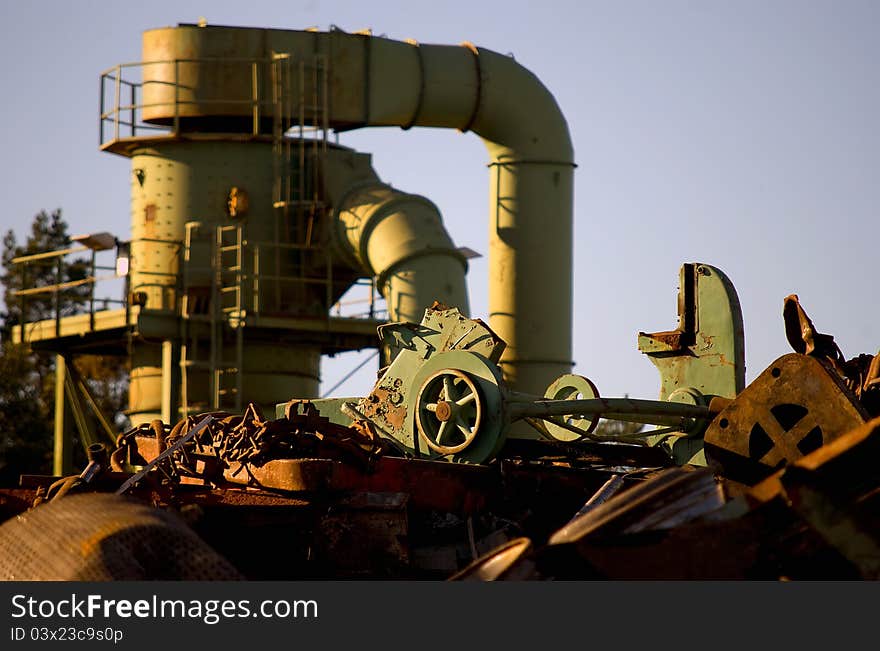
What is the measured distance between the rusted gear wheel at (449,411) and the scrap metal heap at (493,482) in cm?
1

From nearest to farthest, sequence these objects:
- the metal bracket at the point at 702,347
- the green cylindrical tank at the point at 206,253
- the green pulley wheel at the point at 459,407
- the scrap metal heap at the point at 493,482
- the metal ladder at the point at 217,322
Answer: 1. the scrap metal heap at the point at 493,482
2. the green pulley wheel at the point at 459,407
3. the metal bracket at the point at 702,347
4. the metal ladder at the point at 217,322
5. the green cylindrical tank at the point at 206,253

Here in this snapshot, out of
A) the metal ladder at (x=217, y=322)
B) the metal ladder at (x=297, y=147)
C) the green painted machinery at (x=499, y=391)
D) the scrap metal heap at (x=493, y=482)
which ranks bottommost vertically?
A: the scrap metal heap at (x=493, y=482)

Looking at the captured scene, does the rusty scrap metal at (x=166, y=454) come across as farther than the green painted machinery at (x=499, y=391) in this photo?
No

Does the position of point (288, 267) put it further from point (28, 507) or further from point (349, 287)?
point (28, 507)

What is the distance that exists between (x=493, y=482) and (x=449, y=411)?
2.55 ft

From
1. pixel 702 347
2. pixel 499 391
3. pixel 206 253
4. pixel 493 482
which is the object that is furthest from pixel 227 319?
pixel 493 482

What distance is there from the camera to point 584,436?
9211mm

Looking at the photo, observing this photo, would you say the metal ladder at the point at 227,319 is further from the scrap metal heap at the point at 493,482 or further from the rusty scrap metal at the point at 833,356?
the rusty scrap metal at the point at 833,356

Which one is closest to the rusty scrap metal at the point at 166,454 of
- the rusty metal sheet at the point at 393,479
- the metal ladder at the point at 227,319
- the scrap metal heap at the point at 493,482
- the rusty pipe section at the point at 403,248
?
the scrap metal heap at the point at 493,482

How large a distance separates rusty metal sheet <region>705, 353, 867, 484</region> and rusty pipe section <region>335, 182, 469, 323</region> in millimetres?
13125

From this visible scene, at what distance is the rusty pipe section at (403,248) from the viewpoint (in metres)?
19.8

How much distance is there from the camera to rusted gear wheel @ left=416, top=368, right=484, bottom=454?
838cm

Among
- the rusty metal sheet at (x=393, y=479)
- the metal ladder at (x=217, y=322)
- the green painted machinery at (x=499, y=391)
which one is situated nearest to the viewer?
the rusty metal sheet at (x=393, y=479)

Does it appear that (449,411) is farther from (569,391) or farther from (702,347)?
(569,391)
